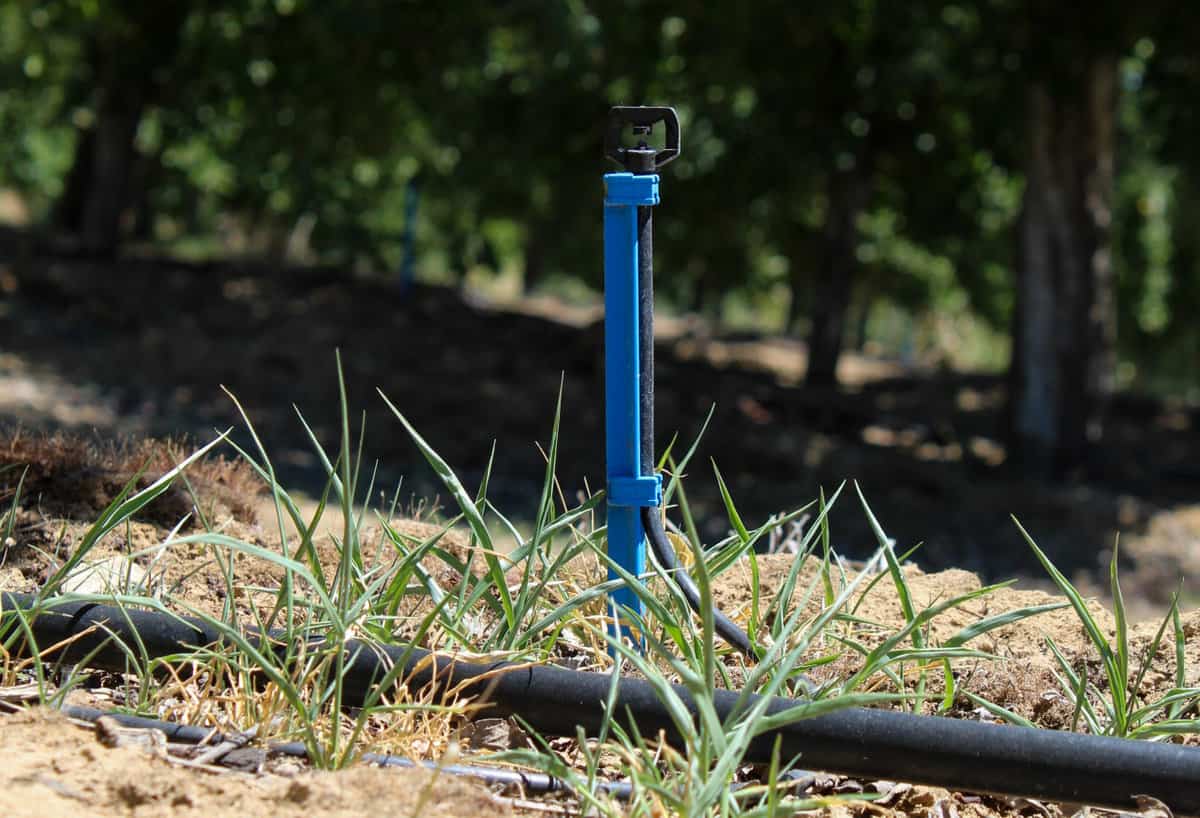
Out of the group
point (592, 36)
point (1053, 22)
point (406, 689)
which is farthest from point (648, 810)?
point (1053, 22)

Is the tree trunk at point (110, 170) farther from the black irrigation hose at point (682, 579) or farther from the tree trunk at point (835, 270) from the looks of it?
the black irrigation hose at point (682, 579)

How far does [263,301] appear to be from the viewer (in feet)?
39.0

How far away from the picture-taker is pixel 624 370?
2.63 meters

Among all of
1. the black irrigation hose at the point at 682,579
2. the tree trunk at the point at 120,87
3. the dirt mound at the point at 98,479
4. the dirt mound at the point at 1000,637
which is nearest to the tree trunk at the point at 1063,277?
the dirt mound at the point at 1000,637

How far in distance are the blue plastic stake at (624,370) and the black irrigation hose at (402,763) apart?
0.47 meters

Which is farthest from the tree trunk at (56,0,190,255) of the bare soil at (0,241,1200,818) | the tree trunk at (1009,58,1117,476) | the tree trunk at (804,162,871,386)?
the tree trunk at (1009,58,1117,476)

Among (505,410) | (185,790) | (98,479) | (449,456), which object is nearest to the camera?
(185,790)

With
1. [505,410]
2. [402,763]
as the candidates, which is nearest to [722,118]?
[505,410]

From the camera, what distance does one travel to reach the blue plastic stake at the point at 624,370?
2.60 m

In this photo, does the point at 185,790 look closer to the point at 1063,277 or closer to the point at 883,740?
the point at 883,740

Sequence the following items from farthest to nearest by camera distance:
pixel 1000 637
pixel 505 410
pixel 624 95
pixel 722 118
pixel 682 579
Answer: pixel 722 118, pixel 624 95, pixel 505 410, pixel 1000 637, pixel 682 579

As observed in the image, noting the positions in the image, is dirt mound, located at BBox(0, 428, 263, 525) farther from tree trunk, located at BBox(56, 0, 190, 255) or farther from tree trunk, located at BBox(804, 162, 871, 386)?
tree trunk, located at BBox(804, 162, 871, 386)

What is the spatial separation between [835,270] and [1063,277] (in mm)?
3010

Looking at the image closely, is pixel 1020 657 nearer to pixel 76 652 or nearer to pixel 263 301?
pixel 76 652
